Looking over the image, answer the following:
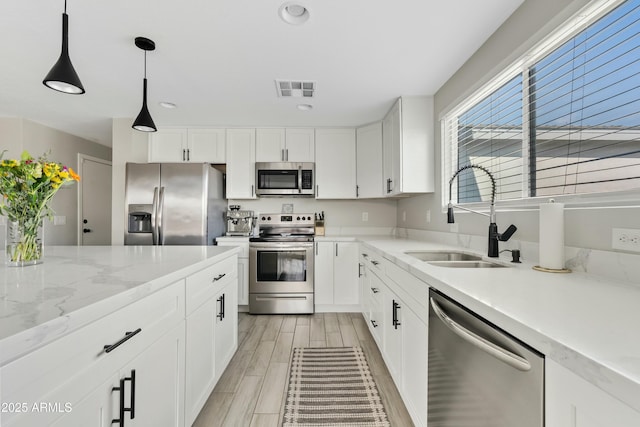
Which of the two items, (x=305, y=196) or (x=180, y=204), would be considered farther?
(x=305, y=196)

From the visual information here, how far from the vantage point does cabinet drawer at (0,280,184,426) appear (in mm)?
530

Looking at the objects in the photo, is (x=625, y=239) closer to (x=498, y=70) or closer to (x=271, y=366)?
(x=498, y=70)

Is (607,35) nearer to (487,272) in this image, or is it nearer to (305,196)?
(487,272)

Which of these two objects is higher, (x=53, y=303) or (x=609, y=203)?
(x=609, y=203)

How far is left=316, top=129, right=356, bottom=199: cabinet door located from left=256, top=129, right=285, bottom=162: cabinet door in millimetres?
477

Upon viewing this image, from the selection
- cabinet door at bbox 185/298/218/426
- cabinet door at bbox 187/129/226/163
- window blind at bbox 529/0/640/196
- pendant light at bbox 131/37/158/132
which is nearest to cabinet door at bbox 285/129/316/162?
cabinet door at bbox 187/129/226/163

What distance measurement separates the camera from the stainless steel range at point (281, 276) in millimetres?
3193

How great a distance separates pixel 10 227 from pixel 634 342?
1.98 m

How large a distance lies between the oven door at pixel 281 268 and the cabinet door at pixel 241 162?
2.55 feet

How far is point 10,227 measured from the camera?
44.5 inches

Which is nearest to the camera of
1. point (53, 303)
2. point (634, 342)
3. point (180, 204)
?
point (634, 342)

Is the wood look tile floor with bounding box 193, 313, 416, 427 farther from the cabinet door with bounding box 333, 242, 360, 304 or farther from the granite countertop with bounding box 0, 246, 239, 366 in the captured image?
the granite countertop with bounding box 0, 246, 239, 366

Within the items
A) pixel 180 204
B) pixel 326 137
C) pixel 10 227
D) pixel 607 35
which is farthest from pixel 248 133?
pixel 607 35

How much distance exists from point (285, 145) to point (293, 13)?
198 centimetres
